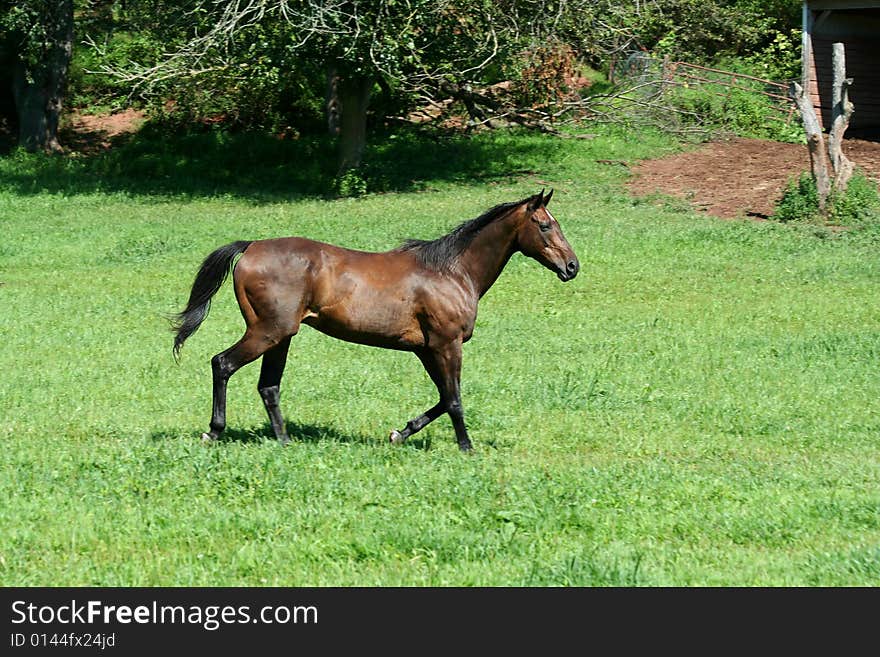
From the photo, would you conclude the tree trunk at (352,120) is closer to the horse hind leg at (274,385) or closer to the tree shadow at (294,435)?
the tree shadow at (294,435)

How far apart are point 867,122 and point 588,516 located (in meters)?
30.1

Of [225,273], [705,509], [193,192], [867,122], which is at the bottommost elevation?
[867,122]

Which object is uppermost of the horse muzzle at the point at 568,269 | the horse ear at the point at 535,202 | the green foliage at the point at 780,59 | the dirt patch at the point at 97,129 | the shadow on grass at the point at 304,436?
the horse ear at the point at 535,202

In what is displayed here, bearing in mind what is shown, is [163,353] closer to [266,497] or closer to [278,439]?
[278,439]

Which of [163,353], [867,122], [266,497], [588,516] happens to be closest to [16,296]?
[163,353]

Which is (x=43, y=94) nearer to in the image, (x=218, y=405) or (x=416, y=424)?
(x=218, y=405)

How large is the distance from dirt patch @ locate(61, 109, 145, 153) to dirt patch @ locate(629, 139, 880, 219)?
50.7 feet

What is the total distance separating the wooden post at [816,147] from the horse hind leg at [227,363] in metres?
16.4

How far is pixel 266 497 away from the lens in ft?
25.9

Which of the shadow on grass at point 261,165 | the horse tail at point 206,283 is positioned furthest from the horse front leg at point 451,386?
the shadow on grass at point 261,165

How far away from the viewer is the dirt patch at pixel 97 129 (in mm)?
35031

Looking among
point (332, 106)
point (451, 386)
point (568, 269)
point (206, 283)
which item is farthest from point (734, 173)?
point (206, 283)

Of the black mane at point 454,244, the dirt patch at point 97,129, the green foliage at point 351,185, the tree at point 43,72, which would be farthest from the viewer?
the dirt patch at point 97,129

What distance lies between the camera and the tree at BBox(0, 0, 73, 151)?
31.1 metres
